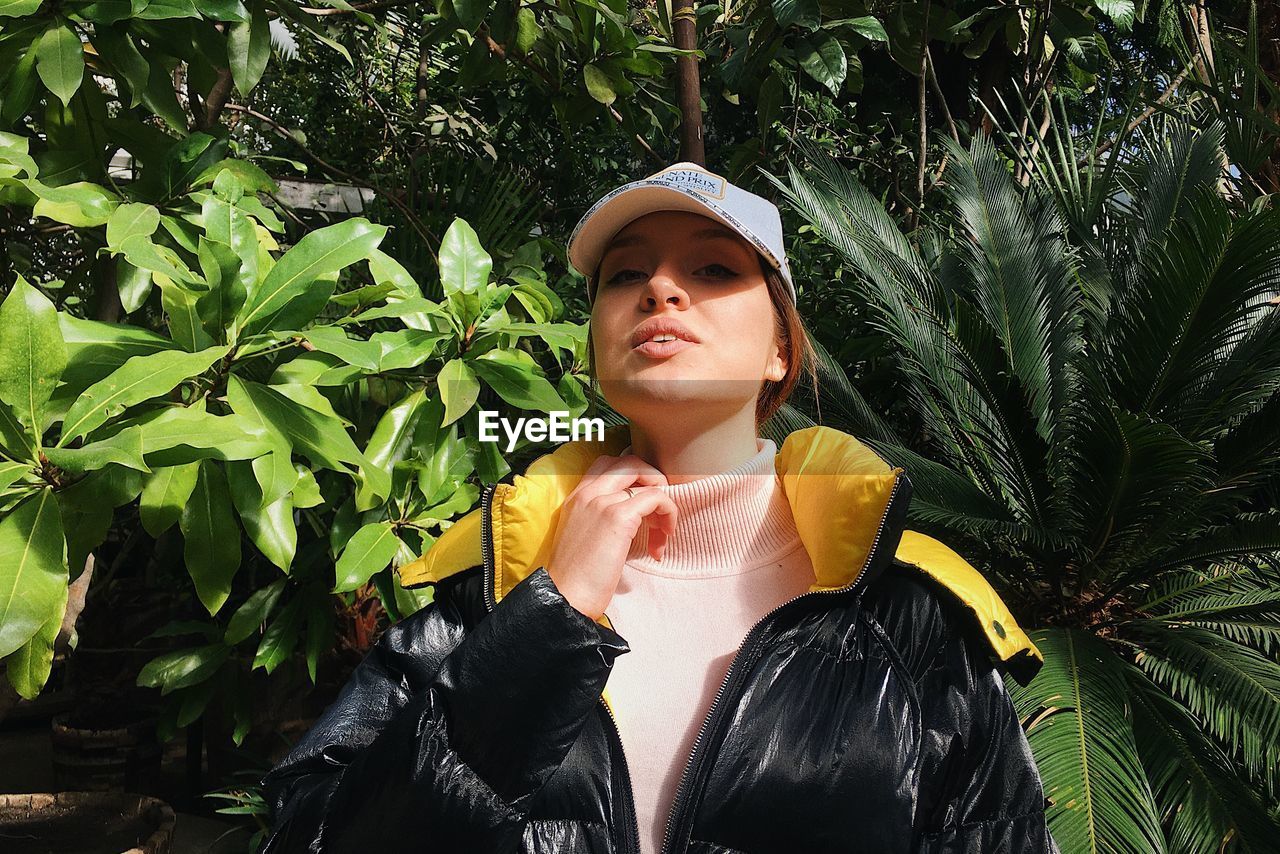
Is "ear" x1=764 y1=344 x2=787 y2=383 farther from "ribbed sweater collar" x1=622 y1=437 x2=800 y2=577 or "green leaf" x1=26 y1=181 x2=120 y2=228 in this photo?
"green leaf" x1=26 y1=181 x2=120 y2=228

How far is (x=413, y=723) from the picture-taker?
2.95ft

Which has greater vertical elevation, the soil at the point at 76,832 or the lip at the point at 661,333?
the lip at the point at 661,333

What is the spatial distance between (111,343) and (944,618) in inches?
51.1

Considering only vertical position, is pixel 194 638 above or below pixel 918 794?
below

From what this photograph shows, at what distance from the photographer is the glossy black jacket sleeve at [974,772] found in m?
0.97

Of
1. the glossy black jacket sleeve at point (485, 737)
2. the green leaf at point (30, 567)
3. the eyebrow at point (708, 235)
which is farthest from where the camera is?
the green leaf at point (30, 567)

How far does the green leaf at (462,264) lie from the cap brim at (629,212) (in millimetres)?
798

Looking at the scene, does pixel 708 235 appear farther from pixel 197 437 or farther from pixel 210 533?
pixel 210 533

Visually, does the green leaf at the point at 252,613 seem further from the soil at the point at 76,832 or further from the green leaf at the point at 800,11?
the green leaf at the point at 800,11

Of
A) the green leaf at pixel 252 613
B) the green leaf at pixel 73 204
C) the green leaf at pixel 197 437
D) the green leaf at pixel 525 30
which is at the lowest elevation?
the green leaf at pixel 252 613

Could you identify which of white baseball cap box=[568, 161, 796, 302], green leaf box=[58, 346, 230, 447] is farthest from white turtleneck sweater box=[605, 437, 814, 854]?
green leaf box=[58, 346, 230, 447]

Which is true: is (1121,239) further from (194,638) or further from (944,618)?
(194,638)

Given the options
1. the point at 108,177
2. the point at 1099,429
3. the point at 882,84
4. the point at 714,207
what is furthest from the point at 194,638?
the point at 882,84

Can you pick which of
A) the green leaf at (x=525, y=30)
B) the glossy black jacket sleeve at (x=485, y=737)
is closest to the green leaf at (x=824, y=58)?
the green leaf at (x=525, y=30)
